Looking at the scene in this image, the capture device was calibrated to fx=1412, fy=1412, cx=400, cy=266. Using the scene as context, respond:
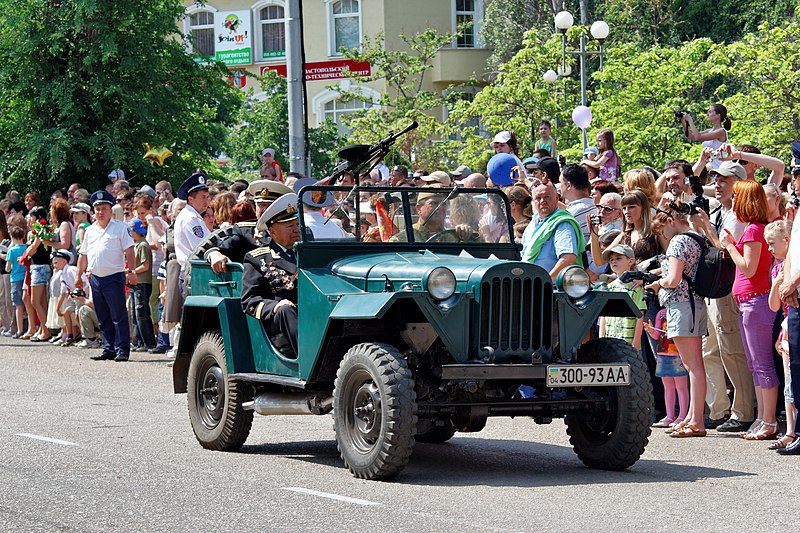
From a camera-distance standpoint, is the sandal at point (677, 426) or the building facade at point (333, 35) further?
the building facade at point (333, 35)

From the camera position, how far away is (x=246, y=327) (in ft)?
33.6

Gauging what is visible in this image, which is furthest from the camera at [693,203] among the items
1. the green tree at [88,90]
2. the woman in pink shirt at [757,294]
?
the green tree at [88,90]

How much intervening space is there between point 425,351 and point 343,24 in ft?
154

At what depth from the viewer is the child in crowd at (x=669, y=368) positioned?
11.6 metres

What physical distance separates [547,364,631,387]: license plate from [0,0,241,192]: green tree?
62.4ft

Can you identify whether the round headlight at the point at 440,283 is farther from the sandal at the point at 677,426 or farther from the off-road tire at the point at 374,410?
the sandal at the point at 677,426

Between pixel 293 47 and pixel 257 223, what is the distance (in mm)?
10023

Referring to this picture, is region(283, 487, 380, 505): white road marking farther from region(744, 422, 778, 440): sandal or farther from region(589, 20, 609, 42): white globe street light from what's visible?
region(589, 20, 609, 42): white globe street light

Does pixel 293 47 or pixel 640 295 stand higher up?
pixel 293 47

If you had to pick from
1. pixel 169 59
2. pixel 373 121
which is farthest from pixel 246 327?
pixel 373 121

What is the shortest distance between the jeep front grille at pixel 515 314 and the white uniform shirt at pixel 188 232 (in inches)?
264

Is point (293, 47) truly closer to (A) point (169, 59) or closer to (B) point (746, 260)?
(A) point (169, 59)

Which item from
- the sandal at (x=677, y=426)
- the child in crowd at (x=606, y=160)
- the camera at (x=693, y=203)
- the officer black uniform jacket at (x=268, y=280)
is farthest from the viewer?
the child in crowd at (x=606, y=160)

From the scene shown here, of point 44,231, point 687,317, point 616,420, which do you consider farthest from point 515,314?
point 44,231
